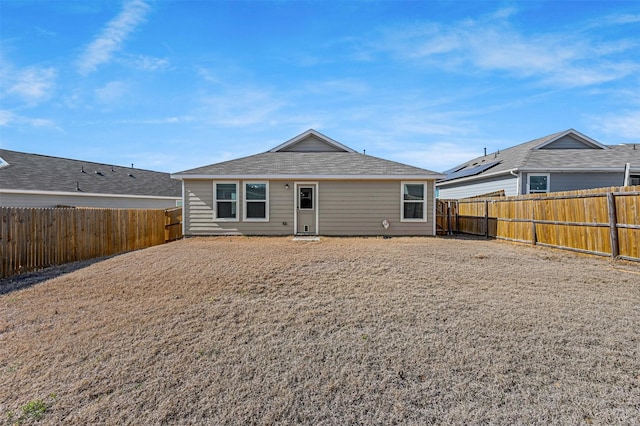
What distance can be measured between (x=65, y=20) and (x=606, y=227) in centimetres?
1552

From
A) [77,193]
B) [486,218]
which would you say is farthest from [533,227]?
[77,193]

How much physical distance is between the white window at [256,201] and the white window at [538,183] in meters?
12.3

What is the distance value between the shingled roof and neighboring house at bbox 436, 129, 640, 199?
19.2 ft

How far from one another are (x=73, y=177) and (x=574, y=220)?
929 inches

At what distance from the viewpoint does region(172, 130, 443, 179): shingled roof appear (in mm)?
12000

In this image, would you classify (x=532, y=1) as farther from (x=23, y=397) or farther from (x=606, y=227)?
(x=23, y=397)

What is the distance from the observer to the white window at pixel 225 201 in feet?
40.0

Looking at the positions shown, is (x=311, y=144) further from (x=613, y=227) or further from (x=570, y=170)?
(x=570, y=170)

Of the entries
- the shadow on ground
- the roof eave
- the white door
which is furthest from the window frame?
the shadow on ground

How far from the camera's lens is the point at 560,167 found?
1455cm

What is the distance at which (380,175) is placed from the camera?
1198 cm

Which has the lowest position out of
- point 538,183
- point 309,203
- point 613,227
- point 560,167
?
point 613,227

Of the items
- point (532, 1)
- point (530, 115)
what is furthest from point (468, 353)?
point (530, 115)

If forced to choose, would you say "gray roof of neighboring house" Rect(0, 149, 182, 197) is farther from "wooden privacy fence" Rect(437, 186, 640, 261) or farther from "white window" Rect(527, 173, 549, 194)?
"white window" Rect(527, 173, 549, 194)
